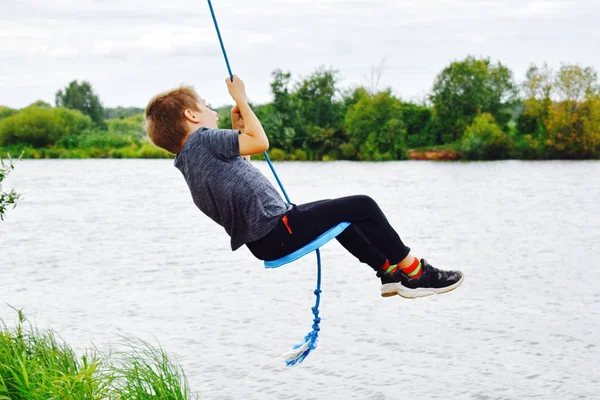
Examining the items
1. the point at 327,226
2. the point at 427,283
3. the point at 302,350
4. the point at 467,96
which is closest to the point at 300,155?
the point at 467,96

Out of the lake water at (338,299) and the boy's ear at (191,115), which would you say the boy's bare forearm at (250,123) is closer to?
the boy's ear at (191,115)

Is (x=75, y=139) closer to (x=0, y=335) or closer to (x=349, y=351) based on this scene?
(x=349, y=351)

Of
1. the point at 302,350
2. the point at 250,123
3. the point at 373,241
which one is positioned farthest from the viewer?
the point at 302,350

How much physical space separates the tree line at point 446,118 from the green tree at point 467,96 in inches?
3.1

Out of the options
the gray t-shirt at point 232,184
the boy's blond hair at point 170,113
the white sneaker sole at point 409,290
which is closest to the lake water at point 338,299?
the white sneaker sole at point 409,290

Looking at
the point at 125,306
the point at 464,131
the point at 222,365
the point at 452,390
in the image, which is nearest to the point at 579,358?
the point at 452,390

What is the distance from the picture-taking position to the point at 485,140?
6319 cm

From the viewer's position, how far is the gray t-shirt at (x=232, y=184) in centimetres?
489

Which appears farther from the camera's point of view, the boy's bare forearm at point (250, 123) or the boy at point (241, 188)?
the boy at point (241, 188)

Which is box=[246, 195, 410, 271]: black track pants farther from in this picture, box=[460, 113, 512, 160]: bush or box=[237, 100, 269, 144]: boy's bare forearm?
box=[460, 113, 512, 160]: bush

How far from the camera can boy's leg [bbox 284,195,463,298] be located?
497cm

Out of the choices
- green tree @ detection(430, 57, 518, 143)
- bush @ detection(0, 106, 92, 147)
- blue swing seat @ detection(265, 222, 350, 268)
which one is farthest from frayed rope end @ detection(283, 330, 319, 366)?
bush @ detection(0, 106, 92, 147)

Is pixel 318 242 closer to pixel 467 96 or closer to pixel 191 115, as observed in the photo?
pixel 191 115

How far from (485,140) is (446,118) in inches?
144
